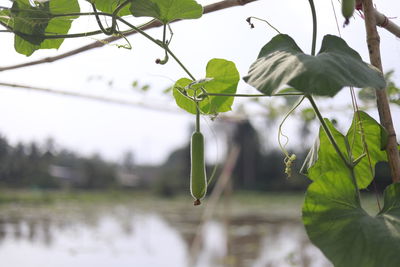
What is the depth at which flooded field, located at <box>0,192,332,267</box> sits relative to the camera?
4.73m

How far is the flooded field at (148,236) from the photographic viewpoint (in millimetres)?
4730

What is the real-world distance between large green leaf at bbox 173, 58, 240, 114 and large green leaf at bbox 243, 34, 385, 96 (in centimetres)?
6

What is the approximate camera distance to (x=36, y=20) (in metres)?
0.34

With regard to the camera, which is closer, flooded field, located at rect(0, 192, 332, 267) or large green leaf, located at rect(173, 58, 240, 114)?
large green leaf, located at rect(173, 58, 240, 114)

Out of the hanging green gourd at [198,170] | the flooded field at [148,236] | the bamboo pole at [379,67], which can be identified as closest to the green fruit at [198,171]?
the hanging green gourd at [198,170]

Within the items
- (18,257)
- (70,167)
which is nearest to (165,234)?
(18,257)

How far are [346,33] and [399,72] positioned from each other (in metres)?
0.12

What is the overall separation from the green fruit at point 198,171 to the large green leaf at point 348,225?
66mm

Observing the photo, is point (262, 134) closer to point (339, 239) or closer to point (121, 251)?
point (121, 251)

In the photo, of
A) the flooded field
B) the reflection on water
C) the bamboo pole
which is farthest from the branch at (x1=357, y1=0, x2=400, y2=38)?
the reflection on water

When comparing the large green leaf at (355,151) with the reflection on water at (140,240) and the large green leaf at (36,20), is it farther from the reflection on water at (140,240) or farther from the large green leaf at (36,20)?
the reflection on water at (140,240)

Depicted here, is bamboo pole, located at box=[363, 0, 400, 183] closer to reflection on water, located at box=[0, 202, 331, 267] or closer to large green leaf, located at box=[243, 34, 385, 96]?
large green leaf, located at box=[243, 34, 385, 96]

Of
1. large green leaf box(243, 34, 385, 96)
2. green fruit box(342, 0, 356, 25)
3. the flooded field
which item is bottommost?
the flooded field

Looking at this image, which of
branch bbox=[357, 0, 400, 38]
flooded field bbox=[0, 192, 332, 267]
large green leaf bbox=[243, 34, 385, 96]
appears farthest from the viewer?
flooded field bbox=[0, 192, 332, 267]
